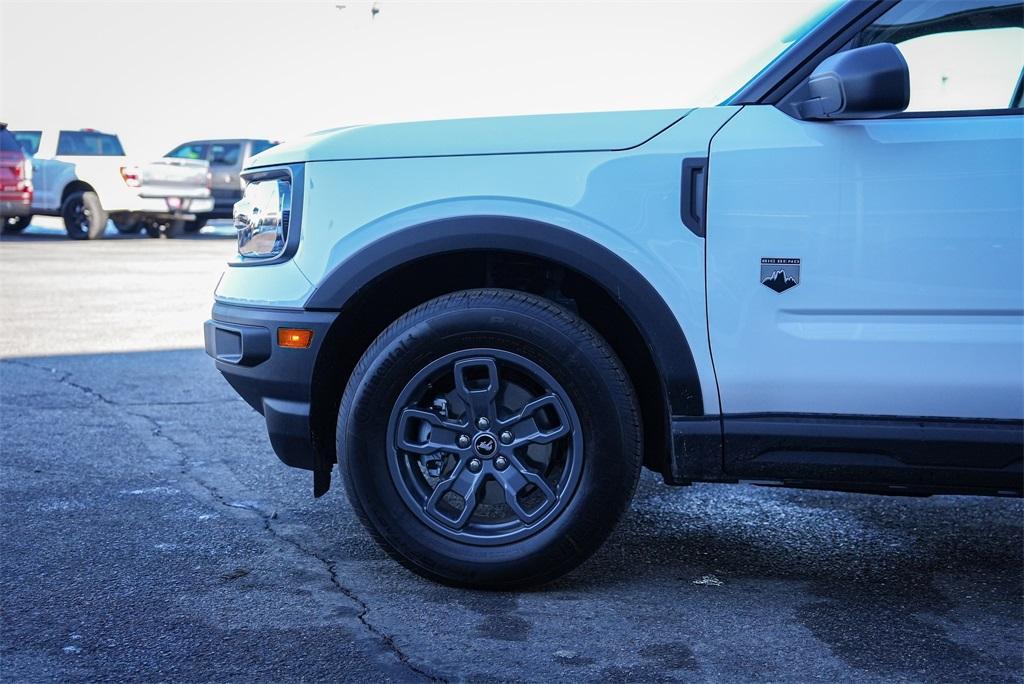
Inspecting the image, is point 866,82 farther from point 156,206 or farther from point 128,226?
point 128,226

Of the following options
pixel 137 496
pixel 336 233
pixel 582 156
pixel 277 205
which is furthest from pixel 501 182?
pixel 137 496

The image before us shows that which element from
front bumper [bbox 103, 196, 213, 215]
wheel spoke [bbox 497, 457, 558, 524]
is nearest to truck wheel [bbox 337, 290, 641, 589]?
wheel spoke [bbox 497, 457, 558, 524]

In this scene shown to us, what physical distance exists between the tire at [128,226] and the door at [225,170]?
1569 millimetres

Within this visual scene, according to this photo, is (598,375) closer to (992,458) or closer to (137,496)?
(992,458)

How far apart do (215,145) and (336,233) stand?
1982 centimetres

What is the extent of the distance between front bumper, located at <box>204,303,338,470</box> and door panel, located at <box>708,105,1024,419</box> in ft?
3.73

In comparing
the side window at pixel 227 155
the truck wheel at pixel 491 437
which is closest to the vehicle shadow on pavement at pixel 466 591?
the truck wheel at pixel 491 437

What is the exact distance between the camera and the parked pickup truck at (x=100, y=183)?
17.9 meters

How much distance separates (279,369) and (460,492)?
0.62 metres

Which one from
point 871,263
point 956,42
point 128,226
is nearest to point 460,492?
point 871,263

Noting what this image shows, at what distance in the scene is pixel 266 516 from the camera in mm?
3848

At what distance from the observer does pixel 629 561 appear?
136 inches

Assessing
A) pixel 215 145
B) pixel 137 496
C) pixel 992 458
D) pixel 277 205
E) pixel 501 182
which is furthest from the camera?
pixel 215 145

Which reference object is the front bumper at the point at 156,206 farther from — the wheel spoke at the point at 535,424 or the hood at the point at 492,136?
the wheel spoke at the point at 535,424
